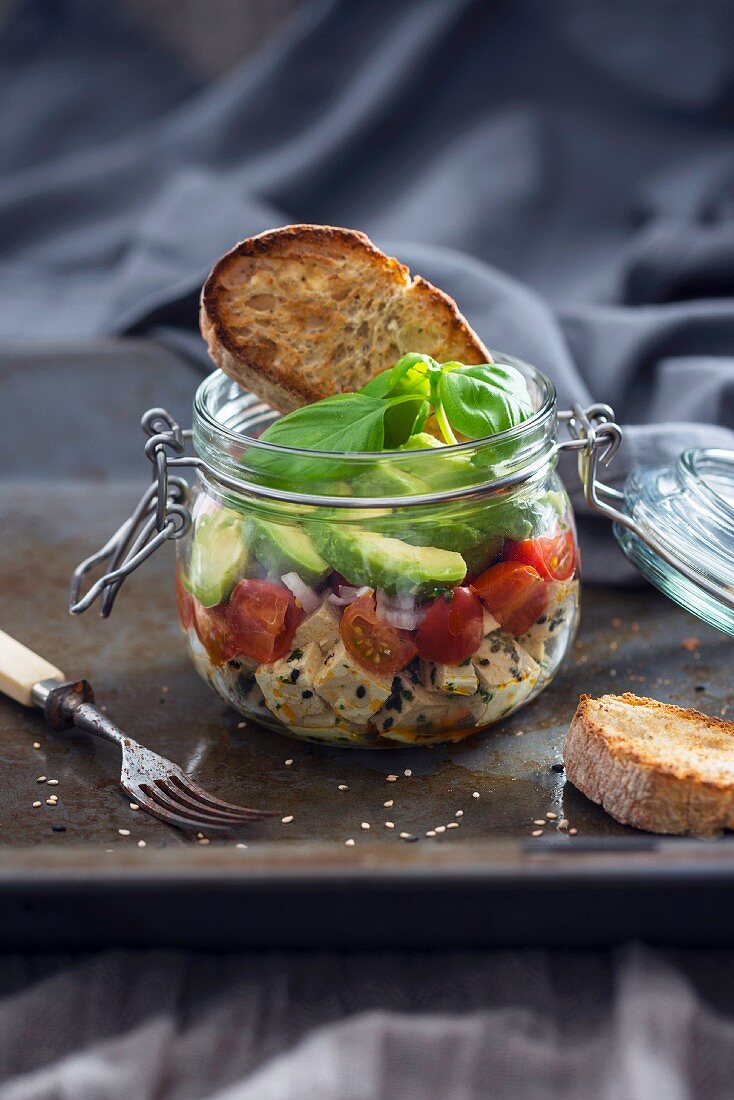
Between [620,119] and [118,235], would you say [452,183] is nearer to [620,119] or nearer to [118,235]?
[620,119]

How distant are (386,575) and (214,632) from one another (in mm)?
262

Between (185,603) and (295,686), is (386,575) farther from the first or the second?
(185,603)

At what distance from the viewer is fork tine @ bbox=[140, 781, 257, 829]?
1.48m

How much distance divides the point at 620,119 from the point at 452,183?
19.6 inches

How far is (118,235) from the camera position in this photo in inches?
138

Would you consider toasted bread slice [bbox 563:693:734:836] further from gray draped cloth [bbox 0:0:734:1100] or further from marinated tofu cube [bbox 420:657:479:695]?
gray draped cloth [bbox 0:0:734:1100]

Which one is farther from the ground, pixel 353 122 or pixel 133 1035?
pixel 353 122

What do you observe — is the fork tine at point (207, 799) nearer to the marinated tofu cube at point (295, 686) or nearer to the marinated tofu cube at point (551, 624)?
the marinated tofu cube at point (295, 686)

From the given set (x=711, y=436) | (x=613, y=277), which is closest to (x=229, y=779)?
(x=711, y=436)

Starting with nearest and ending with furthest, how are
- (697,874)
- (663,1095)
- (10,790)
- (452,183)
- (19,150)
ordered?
(663,1095)
(697,874)
(10,790)
(452,183)
(19,150)

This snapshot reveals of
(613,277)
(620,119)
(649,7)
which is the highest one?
(649,7)

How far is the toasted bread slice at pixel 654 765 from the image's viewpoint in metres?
1.41

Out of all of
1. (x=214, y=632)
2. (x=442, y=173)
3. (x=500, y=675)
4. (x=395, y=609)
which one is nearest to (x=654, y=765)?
(x=500, y=675)

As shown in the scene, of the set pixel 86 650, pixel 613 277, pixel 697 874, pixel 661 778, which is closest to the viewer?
pixel 697 874
